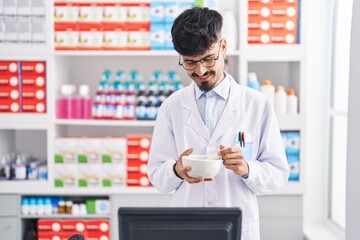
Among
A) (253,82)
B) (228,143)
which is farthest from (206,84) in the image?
(253,82)

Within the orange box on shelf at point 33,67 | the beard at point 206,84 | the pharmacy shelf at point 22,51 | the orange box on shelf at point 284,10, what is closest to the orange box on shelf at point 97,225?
the orange box on shelf at point 33,67

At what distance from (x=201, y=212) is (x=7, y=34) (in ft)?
9.57

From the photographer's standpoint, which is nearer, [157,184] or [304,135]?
[157,184]

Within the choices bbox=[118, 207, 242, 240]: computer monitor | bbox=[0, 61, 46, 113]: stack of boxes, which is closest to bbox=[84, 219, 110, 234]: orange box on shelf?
bbox=[0, 61, 46, 113]: stack of boxes

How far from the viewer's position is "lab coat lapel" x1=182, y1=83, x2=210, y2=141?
6.53 feet

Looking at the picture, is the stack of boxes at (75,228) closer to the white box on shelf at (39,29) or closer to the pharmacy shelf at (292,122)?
the white box on shelf at (39,29)

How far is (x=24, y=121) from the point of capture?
3715 mm

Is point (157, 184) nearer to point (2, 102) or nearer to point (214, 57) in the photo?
point (214, 57)

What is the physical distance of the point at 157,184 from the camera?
6.65ft

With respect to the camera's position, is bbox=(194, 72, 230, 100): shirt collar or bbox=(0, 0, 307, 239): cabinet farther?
bbox=(0, 0, 307, 239): cabinet

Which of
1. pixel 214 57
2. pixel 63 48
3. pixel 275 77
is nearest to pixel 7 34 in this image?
pixel 63 48

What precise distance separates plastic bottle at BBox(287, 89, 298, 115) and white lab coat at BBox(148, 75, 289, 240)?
5.44 feet

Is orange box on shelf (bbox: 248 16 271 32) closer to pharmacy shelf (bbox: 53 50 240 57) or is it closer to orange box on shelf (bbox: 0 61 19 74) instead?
pharmacy shelf (bbox: 53 50 240 57)

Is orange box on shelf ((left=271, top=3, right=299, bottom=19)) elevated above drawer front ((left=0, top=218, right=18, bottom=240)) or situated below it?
above
